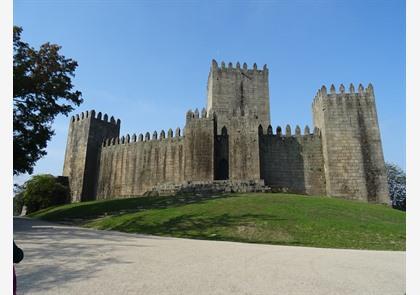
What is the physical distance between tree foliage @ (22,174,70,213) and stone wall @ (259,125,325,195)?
22.6 metres

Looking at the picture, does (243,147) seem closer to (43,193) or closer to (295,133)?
(295,133)

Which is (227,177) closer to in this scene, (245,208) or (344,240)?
(245,208)

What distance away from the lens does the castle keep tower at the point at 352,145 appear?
936 inches

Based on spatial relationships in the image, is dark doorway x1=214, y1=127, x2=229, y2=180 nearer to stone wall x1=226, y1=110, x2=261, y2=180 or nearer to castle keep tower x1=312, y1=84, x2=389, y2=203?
stone wall x1=226, y1=110, x2=261, y2=180

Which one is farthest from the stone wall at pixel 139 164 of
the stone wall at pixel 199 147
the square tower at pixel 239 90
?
the square tower at pixel 239 90

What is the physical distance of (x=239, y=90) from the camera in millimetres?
37188

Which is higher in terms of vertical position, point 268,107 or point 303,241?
point 268,107

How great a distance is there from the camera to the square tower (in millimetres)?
36531

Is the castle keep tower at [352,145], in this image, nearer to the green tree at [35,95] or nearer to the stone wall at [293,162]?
the stone wall at [293,162]

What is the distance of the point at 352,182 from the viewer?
24.0 m

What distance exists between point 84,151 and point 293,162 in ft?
77.2

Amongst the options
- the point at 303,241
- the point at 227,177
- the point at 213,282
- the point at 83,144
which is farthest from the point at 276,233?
the point at 83,144
